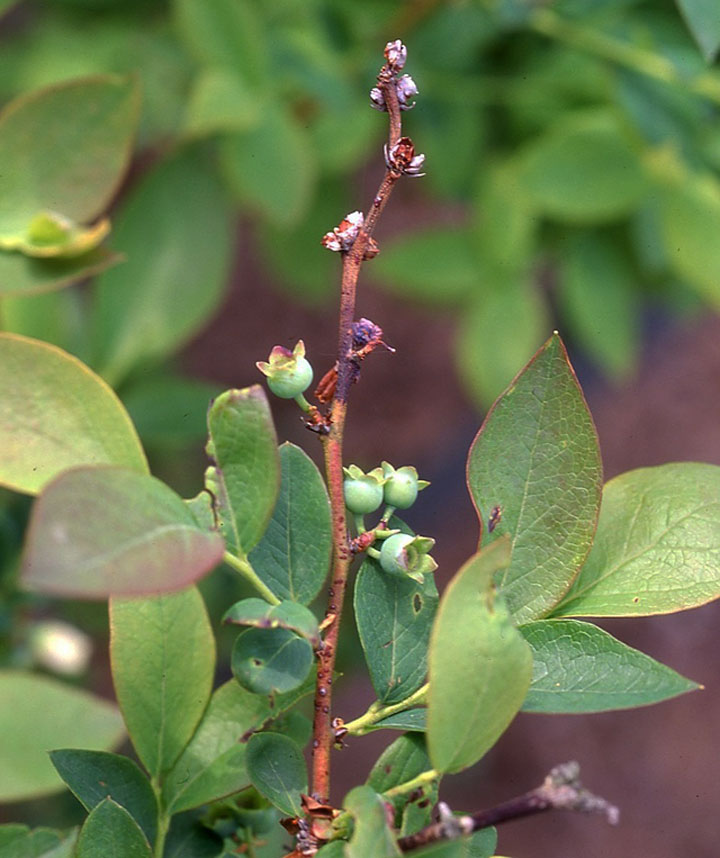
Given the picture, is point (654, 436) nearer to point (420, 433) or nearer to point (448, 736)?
point (420, 433)

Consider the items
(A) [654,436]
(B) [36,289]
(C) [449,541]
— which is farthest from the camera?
(A) [654,436]

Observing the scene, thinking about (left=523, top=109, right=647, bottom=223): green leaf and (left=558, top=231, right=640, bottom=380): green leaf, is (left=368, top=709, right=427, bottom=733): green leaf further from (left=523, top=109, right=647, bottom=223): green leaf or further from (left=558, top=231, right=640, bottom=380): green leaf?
(left=558, top=231, right=640, bottom=380): green leaf

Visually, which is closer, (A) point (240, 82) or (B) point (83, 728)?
(B) point (83, 728)

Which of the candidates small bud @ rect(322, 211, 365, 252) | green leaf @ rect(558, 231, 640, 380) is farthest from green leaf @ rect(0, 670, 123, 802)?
green leaf @ rect(558, 231, 640, 380)

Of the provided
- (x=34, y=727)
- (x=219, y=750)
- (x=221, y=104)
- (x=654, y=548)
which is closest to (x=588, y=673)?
(x=654, y=548)

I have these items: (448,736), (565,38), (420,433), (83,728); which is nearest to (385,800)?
(448,736)

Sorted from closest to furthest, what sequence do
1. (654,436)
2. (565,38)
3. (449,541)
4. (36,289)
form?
(36,289) < (565,38) < (449,541) < (654,436)

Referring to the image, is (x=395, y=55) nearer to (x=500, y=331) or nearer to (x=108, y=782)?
(x=108, y=782)
